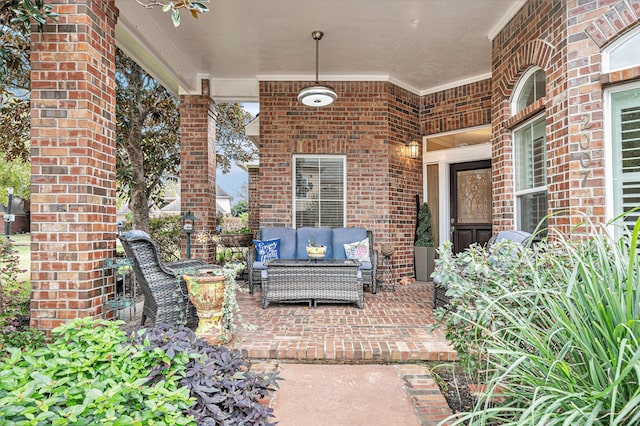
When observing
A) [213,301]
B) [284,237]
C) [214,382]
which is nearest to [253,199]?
[284,237]

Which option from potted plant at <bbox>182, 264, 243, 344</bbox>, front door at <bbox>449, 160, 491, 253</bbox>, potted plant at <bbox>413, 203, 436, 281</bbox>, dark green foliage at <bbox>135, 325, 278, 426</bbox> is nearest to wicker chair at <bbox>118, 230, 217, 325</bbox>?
potted plant at <bbox>182, 264, 243, 344</bbox>

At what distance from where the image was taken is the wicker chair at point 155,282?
2977 millimetres

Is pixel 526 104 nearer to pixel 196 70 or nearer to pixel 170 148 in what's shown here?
pixel 196 70

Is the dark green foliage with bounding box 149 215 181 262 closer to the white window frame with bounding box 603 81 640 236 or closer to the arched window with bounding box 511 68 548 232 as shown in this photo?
the arched window with bounding box 511 68 548 232

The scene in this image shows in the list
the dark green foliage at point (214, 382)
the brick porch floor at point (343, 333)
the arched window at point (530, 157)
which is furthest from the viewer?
the arched window at point (530, 157)

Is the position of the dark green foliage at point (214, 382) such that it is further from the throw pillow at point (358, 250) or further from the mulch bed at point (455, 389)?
the throw pillow at point (358, 250)

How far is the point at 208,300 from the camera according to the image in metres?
3.01

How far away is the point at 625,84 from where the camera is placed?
2.94 metres

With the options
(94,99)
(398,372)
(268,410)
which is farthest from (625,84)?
(94,99)

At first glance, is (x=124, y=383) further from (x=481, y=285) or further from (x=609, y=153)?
(x=609, y=153)

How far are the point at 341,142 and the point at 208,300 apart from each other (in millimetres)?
3801

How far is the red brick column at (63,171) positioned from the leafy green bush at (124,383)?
1.07m

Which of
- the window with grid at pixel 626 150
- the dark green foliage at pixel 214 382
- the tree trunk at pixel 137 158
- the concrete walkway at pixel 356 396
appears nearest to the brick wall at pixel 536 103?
the window with grid at pixel 626 150

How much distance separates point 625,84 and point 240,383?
363 cm
